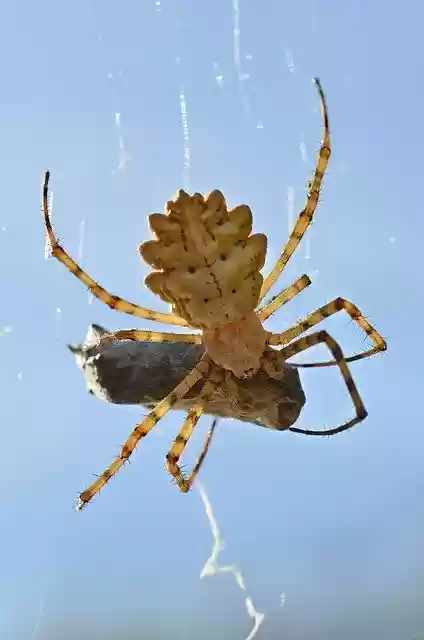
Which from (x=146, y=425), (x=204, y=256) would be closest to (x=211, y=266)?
(x=204, y=256)

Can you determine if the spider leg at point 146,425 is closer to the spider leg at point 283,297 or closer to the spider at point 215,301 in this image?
the spider at point 215,301

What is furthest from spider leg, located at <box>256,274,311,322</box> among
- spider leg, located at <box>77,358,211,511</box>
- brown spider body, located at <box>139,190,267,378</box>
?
spider leg, located at <box>77,358,211,511</box>

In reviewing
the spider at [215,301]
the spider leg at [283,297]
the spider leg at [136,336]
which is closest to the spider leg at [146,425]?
the spider at [215,301]

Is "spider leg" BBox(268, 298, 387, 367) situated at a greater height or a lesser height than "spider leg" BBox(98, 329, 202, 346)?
lesser

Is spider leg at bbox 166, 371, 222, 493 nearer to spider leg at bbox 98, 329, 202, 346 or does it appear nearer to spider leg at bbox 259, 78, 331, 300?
spider leg at bbox 98, 329, 202, 346

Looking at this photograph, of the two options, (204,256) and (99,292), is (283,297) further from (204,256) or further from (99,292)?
(99,292)

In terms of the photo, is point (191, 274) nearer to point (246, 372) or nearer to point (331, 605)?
point (246, 372)

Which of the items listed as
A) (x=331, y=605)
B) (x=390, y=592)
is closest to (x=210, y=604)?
(x=331, y=605)

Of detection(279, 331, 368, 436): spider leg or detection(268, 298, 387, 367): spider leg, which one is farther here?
detection(268, 298, 387, 367): spider leg
